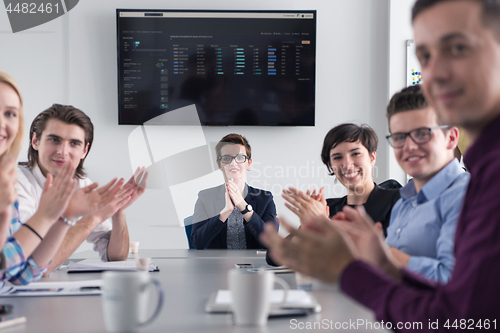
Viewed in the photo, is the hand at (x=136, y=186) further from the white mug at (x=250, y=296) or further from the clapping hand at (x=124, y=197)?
the white mug at (x=250, y=296)

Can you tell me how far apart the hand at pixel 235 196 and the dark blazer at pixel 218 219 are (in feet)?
0.35

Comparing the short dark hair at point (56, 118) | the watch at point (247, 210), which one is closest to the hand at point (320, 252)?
the short dark hair at point (56, 118)

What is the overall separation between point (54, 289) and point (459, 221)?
108cm

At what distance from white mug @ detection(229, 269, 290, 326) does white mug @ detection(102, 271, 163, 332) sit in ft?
0.50

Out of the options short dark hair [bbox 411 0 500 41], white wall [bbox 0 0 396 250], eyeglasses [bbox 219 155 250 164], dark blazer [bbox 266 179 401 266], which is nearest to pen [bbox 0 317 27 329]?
short dark hair [bbox 411 0 500 41]

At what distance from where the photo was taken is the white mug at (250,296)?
2.80 feet

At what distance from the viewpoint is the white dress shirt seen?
1.93m

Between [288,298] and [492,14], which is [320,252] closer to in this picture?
[288,298]

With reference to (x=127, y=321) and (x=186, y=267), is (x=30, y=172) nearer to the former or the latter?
(x=186, y=267)

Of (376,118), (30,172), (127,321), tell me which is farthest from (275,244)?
(376,118)

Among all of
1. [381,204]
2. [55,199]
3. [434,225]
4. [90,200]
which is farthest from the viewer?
[381,204]

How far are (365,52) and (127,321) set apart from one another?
3.17m

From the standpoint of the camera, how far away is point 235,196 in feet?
9.32

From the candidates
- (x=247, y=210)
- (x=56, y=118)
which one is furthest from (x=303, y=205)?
(x=56, y=118)
